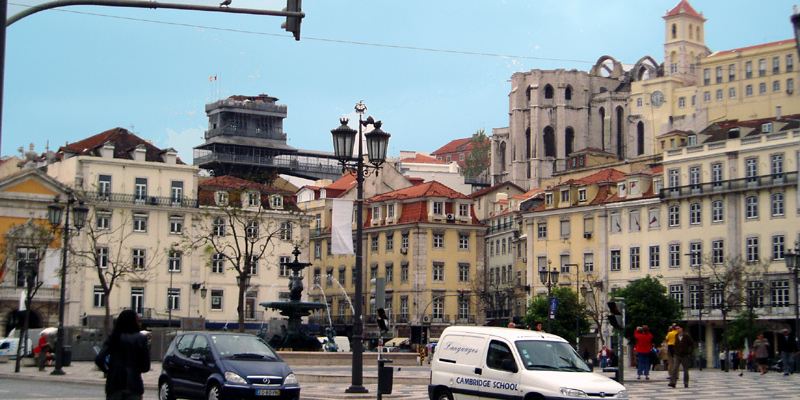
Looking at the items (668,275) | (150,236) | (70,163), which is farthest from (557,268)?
(70,163)

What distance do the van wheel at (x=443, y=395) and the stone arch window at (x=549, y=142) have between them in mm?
136502

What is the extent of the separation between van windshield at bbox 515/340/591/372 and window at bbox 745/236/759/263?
57307 mm

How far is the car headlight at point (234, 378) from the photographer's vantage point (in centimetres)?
2231

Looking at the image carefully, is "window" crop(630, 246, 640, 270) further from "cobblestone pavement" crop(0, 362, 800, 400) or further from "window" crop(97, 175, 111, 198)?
"cobblestone pavement" crop(0, 362, 800, 400)

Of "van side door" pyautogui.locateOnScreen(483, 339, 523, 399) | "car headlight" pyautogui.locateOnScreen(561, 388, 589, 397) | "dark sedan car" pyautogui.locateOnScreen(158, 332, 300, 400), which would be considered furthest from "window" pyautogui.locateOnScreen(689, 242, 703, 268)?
"car headlight" pyautogui.locateOnScreen(561, 388, 589, 397)

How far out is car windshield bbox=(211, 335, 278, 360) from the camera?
23.2 metres

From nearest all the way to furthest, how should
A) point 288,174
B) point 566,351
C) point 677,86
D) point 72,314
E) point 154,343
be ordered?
point 566,351, point 154,343, point 72,314, point 288,174, point 677,86

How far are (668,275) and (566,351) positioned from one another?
6089cm

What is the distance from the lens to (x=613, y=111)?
159m

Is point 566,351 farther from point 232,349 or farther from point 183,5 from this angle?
point 183,5

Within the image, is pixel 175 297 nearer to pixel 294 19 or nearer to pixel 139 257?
pixel 139 257

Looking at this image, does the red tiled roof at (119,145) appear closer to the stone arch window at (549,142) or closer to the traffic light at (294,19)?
the traffic light at (294,19)

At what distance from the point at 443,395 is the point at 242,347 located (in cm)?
385

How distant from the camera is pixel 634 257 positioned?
8400cm
